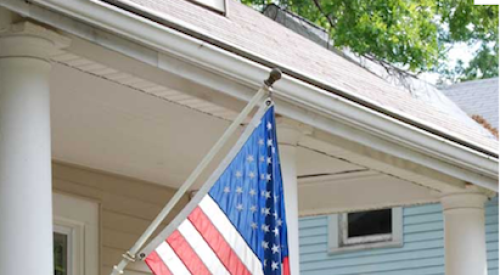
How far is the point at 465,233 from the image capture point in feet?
35.4

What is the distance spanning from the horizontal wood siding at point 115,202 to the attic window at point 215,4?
73.3 inches

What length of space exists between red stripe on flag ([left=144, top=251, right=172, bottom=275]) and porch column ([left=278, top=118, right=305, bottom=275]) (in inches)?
87.0

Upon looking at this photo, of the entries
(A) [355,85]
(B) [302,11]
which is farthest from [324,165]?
(B) [302,11]

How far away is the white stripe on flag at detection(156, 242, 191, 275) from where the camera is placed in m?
6.72

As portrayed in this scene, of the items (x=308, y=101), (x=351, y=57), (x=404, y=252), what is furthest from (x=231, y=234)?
(x=404, y=252)

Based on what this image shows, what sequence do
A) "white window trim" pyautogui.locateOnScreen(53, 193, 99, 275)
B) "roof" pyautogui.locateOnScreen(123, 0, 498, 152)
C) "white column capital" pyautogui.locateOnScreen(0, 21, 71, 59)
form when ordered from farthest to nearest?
1. "white window trim" pyautogui.locateOnScreen(53, 193, 99, 275)
2. "roof" pyautogui.locateOnScreen(123, 0, 498, 152)
3. "white column capital" pyautogui.locateOnScreen(0, 21, 71, 59)

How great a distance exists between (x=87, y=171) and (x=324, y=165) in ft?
6.47

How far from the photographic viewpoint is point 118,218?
11141mm

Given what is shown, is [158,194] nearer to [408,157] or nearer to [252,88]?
[408,157]

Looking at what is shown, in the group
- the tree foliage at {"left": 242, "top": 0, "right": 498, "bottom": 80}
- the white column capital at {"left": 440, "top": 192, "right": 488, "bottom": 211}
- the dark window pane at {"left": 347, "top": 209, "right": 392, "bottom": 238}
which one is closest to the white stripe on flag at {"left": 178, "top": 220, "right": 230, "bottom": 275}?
the white column capital at {"left": 440, "top": 192, "right": 488, "bottom": 211}

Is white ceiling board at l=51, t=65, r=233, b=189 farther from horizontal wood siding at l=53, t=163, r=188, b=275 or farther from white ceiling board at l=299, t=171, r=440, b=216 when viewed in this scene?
white ceiling board at l=299, t=171, r=440, b=216

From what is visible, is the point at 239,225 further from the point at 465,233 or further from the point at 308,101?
the point at 465,233

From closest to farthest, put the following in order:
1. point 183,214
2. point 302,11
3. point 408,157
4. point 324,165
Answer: point 183,214 → point 408,157 → point 324,165 → point 302,11

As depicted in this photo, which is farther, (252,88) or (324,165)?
(324,165)
